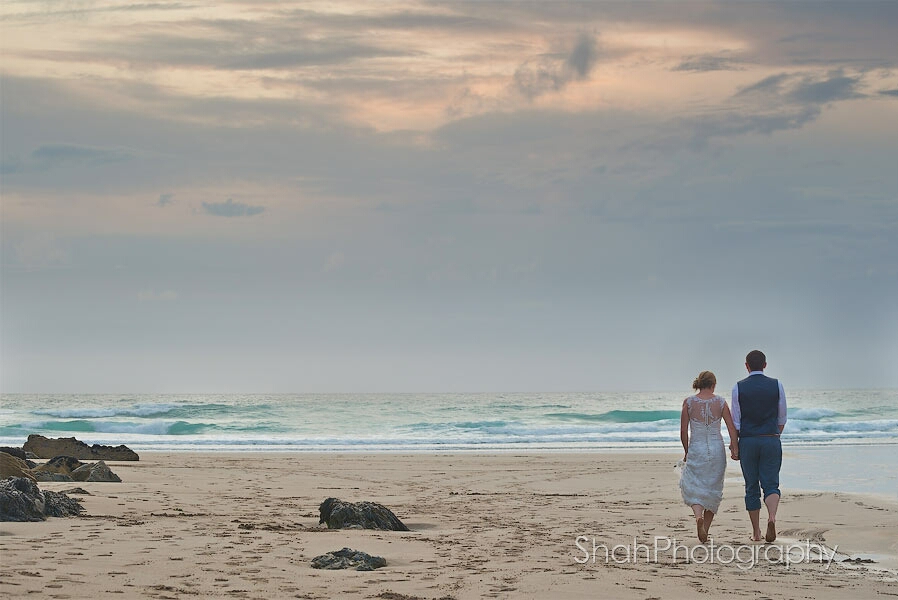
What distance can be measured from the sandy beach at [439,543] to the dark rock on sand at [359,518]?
246 millimetres

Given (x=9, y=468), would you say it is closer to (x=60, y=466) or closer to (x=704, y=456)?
(x=60, y=466)

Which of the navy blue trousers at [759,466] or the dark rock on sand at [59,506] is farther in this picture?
the dark rock on sand at [59,506]

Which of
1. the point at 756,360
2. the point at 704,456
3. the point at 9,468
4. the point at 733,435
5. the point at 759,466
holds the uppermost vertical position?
the point at 756,360

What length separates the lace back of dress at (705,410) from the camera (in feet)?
32.2

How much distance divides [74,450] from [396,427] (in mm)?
28564

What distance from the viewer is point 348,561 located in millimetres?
7684

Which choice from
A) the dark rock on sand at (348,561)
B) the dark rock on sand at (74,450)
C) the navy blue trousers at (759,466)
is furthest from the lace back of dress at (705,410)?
the dark rock on sand at (74,450)

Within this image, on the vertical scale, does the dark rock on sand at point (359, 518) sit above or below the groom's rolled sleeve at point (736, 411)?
below

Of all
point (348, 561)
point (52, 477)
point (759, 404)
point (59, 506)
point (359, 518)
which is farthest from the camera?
point (52, 477)

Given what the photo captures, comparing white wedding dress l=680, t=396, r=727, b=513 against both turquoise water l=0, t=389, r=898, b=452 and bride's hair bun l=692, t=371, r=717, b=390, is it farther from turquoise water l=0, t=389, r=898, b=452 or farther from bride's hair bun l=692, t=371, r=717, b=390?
turquoise water l=0, t=389, r=898, b=452

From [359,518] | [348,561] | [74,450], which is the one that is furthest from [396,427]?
[348,561]

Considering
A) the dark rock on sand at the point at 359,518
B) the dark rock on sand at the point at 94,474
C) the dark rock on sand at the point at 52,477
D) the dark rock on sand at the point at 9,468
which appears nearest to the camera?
the dark rock on sand at the point at 359,518

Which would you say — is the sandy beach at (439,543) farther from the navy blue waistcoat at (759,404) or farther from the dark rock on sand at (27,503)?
the navy blue waistcoat at (759,404)

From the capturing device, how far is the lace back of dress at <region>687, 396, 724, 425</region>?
32.2 feet
